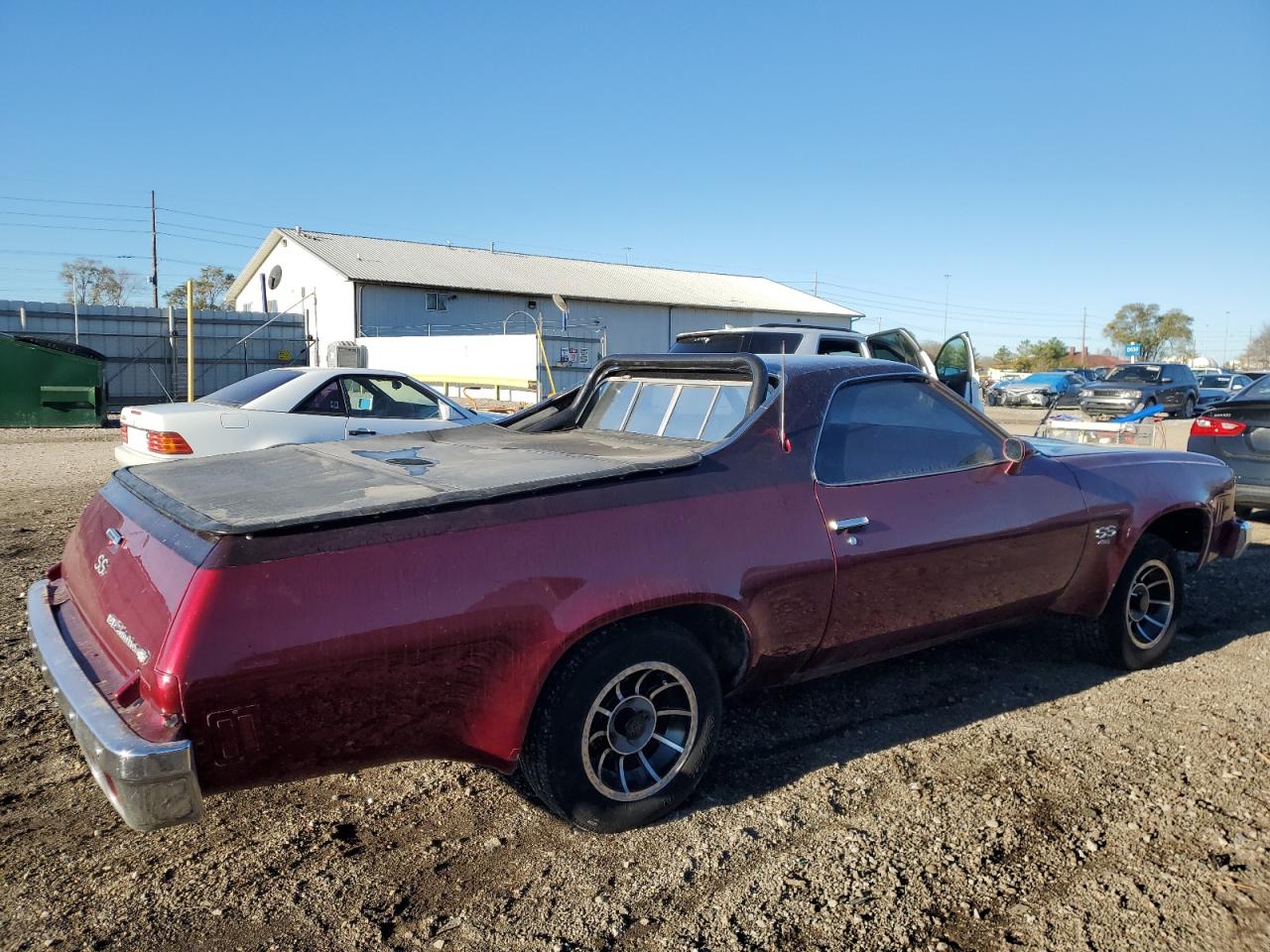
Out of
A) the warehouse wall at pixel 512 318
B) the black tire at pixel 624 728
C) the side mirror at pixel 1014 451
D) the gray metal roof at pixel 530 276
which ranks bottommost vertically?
the black tire at pixel 624 728

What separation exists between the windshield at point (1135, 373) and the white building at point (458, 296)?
13.6 metres

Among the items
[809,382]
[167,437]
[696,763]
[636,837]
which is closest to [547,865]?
[636,837]

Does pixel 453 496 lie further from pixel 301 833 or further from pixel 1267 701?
pixel 1267 701

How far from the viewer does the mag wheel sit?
182 inches

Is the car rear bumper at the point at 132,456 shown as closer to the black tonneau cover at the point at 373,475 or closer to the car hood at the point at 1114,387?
the black tonneau cover at the point at 373,475

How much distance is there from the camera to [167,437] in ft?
24.9

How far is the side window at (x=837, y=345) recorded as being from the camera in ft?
31.7

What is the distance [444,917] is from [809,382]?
228cm

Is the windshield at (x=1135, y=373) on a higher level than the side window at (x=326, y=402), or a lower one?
higher

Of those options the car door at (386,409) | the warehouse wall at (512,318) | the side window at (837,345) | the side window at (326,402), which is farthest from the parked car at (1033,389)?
the side window at (326,402)

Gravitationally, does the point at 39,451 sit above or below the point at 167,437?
below

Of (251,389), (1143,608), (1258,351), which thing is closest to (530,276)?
(251,389)

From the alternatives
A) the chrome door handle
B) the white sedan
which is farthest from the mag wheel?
the white sedan

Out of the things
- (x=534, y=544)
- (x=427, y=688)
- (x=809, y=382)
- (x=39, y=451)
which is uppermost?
(x=809, y=382)
